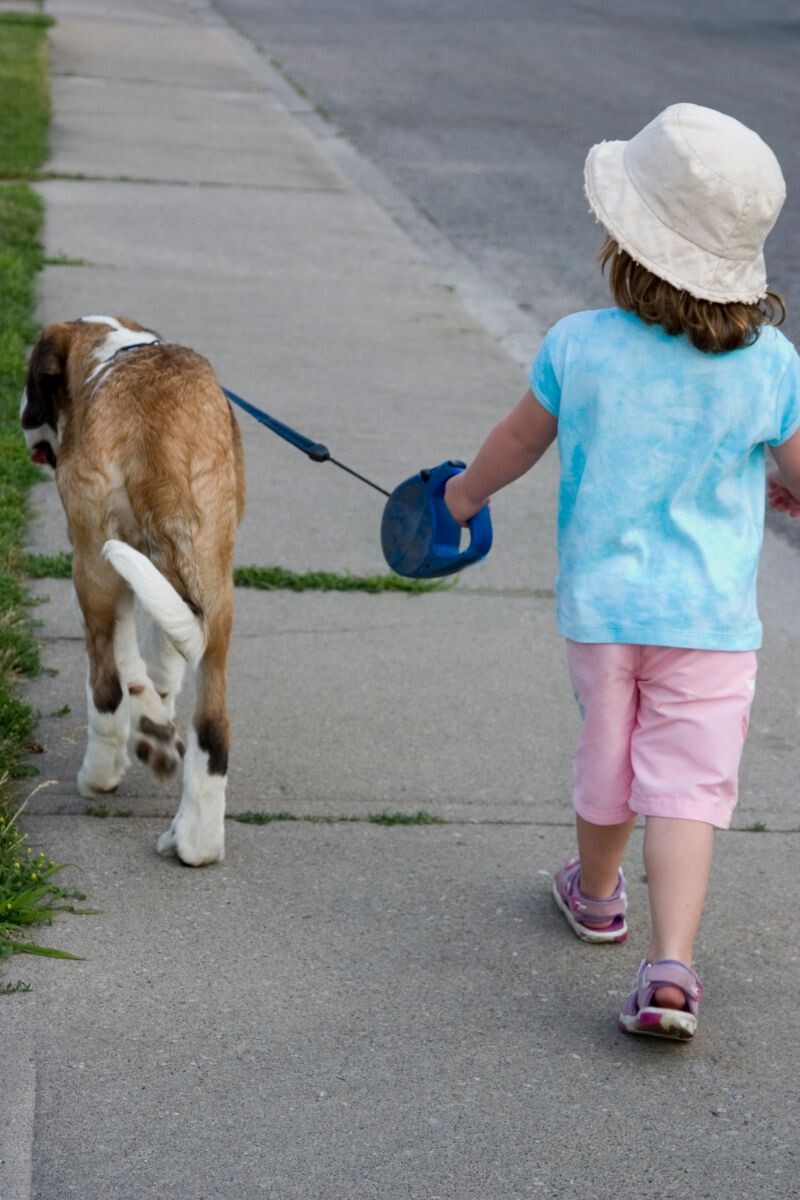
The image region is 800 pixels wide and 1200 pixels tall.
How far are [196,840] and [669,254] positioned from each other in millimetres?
1722

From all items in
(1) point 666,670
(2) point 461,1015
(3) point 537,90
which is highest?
(1) point 666,670

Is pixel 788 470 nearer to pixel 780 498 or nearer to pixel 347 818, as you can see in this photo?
pixel 780 498

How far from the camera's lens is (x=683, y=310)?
10.3ft

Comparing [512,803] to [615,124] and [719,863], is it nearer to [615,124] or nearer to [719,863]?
[719,863]

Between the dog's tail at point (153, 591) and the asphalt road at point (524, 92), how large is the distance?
5.80 meters

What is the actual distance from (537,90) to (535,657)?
13.5m

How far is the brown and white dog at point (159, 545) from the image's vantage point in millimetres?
3672

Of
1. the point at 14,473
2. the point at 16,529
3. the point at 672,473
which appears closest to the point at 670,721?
the point at 672,473

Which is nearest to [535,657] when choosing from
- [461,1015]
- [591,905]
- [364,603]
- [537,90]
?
[364,603]

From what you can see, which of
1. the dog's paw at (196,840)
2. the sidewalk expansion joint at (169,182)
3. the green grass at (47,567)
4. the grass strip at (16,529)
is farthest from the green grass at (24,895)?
the sidewalk expansion joint at (169,182)

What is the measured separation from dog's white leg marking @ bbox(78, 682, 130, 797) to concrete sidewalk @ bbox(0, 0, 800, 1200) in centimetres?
7

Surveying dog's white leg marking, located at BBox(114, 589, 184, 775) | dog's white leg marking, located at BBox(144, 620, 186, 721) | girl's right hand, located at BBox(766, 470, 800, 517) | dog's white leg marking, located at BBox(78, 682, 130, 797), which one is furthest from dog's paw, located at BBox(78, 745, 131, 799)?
girl's right hand, located at BBox(766, 470, 800, 517)

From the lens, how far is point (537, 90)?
683 inches

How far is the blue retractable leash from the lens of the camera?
12.1 ft
